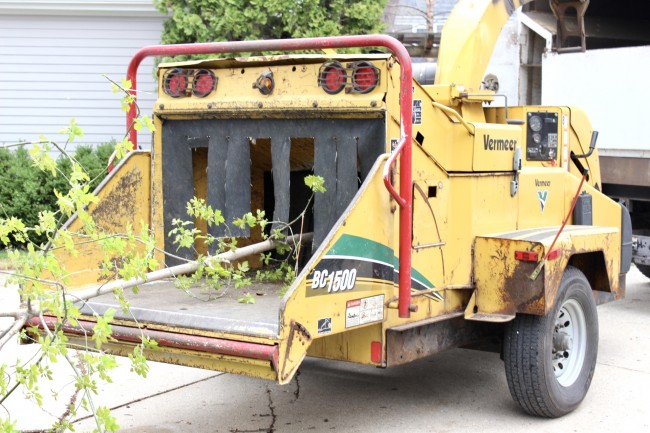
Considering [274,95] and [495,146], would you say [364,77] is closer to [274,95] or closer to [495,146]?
[274,95]

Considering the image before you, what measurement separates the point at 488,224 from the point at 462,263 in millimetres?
324

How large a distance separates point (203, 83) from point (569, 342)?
2792mm

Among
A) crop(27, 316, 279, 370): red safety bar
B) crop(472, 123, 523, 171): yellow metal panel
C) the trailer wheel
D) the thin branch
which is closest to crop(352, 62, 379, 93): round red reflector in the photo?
crop(472, 123, 523, 171): yellow metal panel

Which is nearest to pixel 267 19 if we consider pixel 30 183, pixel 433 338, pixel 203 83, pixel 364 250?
pixel 30 183

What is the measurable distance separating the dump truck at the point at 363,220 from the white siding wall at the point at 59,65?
901cm

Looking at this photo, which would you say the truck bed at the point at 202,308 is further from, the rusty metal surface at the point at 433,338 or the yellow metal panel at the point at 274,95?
the yellow metal panel at the point at 274,95

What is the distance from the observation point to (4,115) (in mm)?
14828

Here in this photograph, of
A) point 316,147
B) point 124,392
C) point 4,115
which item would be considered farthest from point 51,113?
point 316,147

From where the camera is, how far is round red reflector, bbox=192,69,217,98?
5.84 meters

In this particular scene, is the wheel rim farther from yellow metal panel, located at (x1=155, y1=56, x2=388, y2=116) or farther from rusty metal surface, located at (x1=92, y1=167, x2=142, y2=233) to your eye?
rusty metal surface, located at (x1=92, y1=167, x2=142, y2=233)

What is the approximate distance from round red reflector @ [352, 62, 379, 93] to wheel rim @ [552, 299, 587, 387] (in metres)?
1.93

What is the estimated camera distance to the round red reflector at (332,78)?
17.4 feet

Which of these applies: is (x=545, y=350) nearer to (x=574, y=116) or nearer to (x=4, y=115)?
(x=574, y=116)

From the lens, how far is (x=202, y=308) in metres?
5.16
